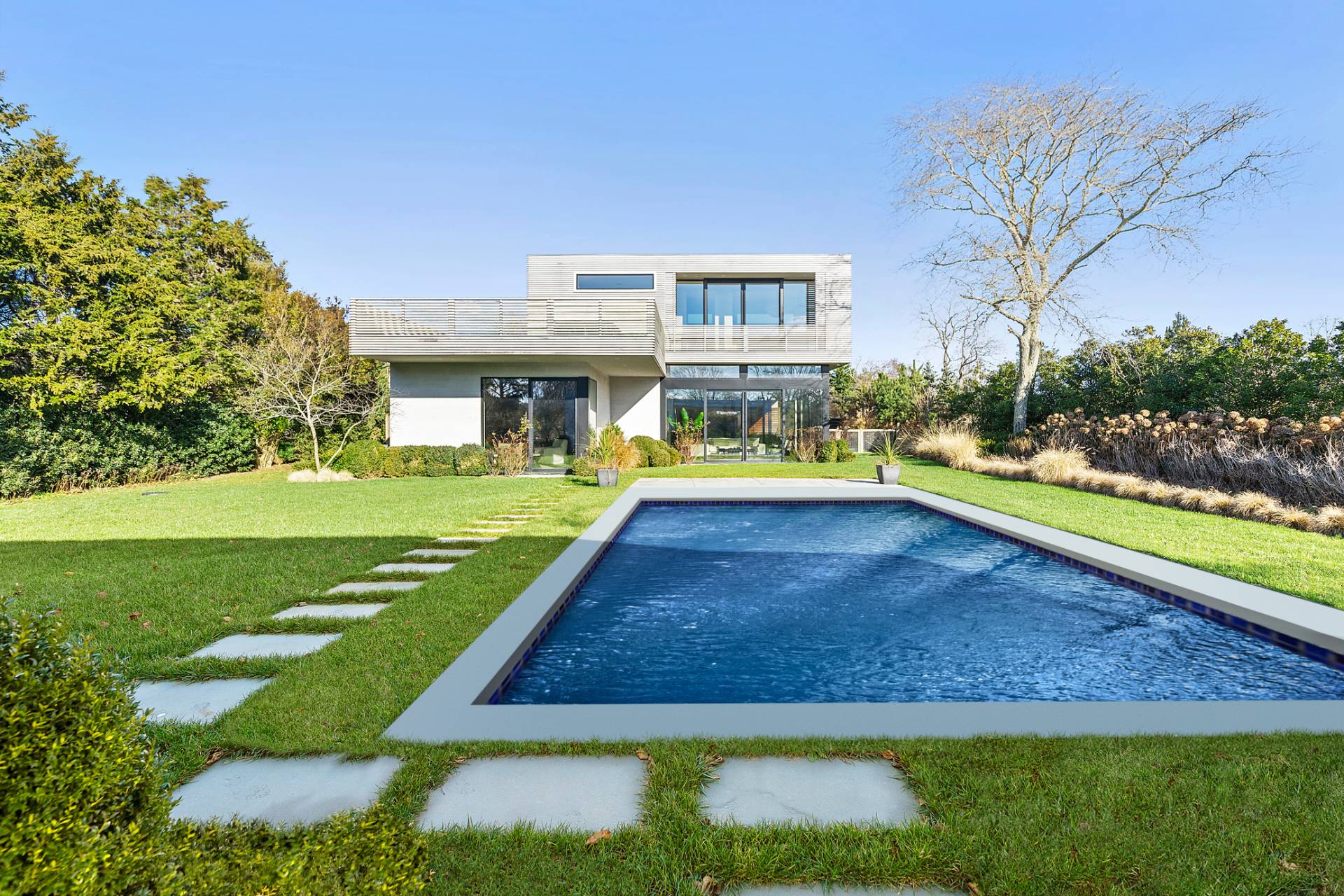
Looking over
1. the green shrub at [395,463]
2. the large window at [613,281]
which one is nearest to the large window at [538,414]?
the green shrub at [395,463]

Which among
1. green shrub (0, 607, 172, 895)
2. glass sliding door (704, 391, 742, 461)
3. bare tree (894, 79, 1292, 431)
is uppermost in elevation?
bare tree (894, 79, 1292, 431)

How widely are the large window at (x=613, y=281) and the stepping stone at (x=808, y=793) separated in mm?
19591

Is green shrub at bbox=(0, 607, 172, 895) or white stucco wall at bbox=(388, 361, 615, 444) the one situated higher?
white stucco wall at bbox=(388, 361, 615, 444)

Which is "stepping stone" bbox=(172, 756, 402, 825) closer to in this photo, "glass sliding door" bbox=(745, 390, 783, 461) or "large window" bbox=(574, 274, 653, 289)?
"glass sliding door" bbox=(745, 390, 783, 461)

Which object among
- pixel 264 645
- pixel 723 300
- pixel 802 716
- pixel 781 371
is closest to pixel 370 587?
pixel 264 645

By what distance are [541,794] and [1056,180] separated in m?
23.2

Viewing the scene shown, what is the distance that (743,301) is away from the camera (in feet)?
70.5

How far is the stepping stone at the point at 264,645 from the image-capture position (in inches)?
154

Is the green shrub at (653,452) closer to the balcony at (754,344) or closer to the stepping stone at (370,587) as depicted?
the balcony at (754,344)

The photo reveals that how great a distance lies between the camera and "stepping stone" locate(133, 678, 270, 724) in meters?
3.09

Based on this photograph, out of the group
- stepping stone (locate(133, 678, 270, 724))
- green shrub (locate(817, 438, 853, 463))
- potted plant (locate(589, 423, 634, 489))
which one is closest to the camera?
stepping stone (locate(133, 678, 270, 724))

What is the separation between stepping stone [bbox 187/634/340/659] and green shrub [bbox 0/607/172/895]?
10.1ft

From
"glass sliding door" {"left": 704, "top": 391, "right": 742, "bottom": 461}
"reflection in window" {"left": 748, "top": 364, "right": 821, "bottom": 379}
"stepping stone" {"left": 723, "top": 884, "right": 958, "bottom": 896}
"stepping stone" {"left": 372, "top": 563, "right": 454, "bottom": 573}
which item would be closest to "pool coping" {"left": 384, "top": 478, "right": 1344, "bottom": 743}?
"stepping stone" {"left": 723, "top": 884, "right": 958, "bottom": 896}

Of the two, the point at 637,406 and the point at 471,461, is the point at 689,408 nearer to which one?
the point at 637,406
